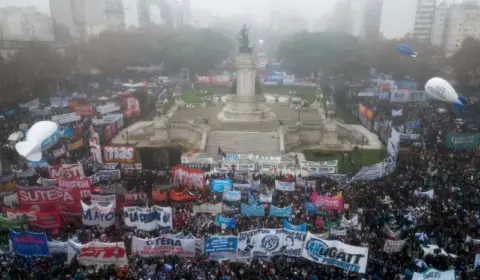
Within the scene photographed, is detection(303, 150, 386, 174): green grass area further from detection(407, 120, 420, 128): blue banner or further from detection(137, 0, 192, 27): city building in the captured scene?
detection(137, 0, 192, 27): city building

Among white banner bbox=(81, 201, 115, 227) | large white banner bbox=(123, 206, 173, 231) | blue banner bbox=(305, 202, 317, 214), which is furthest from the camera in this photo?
blue banner bbox=(305, 202, 317, 214)

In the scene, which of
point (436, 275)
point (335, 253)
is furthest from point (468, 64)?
point (436, 275)

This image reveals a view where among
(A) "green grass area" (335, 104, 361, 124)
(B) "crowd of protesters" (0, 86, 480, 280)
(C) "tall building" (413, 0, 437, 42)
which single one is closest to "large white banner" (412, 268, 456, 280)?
(B) "crowd of protesters" (0, 86, 480, 280)

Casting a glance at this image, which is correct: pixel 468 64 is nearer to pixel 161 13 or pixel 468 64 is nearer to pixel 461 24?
pixel 461 24

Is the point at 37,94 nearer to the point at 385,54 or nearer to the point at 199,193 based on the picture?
the point at 199,193

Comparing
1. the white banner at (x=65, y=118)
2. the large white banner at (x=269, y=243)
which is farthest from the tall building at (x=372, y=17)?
the large white banner at (x=269, y=243)
